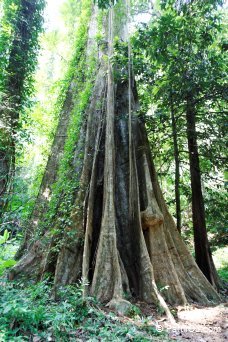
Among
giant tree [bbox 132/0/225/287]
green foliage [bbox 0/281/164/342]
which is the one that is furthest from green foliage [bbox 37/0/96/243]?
giant tree [bbox 132/0/225/287]

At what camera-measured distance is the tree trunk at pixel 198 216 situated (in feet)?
21.1

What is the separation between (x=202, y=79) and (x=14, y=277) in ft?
16.1

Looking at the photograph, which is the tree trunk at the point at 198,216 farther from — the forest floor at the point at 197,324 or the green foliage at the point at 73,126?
the green foliage at the point at 73,126

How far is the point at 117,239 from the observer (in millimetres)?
5039

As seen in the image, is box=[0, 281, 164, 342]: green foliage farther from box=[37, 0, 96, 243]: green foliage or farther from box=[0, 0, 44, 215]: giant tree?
box=[0, 0, 44, 215]: giant tree

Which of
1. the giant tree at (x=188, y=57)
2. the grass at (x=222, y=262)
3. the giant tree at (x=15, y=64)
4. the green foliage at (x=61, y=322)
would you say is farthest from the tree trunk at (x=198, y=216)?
the giant tree at (x=15, y=64)

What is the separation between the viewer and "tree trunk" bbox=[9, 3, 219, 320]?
14.3 ft

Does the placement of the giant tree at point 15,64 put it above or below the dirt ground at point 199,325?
above

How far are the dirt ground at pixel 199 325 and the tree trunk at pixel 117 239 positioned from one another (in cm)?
25

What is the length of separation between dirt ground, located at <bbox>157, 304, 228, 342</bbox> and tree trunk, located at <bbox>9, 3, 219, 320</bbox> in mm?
247

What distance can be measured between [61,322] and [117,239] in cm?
223

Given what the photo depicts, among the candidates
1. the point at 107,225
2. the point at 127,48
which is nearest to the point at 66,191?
the point at 107,225

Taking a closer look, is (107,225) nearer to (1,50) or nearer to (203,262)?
(203,262)

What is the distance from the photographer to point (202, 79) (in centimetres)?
584
